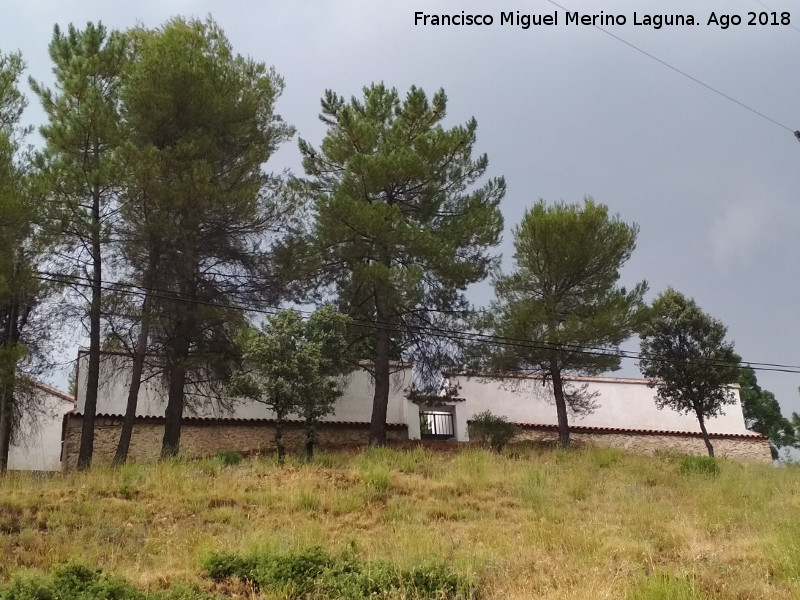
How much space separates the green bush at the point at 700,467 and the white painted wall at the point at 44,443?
675 inches

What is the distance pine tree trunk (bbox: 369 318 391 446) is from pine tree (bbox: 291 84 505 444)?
3 cm

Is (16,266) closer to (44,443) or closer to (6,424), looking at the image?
(6,424)

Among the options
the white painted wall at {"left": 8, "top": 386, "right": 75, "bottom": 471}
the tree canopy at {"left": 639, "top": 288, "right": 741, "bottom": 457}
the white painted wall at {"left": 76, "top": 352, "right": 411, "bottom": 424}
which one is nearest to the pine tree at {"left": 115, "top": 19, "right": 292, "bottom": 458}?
the white painted wall at {"left": 76, "top": 352, "right": 411, "bottom": 424}

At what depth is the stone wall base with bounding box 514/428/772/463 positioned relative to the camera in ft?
77.9

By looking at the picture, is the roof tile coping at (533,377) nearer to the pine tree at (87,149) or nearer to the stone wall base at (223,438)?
the stone wall base at (223,438)

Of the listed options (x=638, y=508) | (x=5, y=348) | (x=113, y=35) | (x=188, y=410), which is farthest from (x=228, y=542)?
(x=113, y=35)

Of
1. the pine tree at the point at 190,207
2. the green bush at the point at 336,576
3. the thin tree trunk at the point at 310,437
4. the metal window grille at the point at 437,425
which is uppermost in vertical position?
the pine tree at the point at 190,207

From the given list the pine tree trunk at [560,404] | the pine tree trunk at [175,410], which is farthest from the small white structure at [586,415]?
the pine tree trunk at [175,410]

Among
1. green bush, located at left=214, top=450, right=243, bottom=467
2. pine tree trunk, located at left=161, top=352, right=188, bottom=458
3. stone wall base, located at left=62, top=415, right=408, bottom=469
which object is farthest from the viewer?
stone wall base, located at left=62, top=415, right=408, bottom=469

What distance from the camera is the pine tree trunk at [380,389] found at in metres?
18.8

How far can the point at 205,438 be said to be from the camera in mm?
20219

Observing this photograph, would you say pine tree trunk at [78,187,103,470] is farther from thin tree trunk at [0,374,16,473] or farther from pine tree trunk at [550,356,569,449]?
pine tree trunk at [550,356,569,449]

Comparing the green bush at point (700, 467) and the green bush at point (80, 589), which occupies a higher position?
the green bush at point (700, 467)

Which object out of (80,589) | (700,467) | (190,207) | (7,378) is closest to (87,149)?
(190,207)
